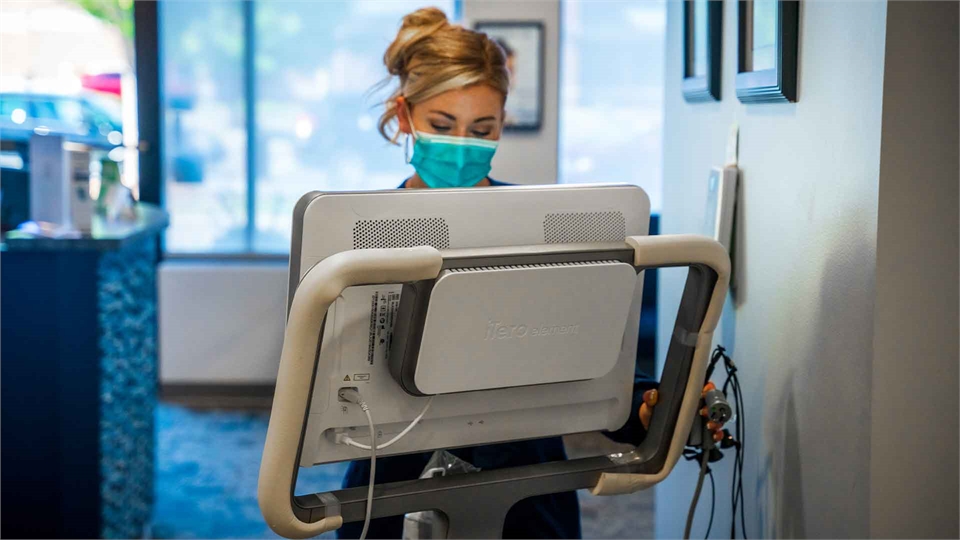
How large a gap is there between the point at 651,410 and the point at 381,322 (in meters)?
0.43

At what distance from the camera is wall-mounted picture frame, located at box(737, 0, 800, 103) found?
5.00ft

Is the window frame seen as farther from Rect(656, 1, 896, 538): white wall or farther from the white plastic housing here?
the white plastic housing

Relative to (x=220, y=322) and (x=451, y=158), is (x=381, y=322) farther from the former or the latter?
(x=220, y=322)

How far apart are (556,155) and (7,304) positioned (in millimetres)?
2972

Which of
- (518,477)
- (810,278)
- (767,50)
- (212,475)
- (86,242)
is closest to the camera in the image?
(518,477)

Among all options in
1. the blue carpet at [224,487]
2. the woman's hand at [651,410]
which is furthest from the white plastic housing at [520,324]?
the blue carpet at [224,487]

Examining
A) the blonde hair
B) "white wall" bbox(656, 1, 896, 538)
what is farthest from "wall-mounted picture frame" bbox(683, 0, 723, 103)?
the blonde hair

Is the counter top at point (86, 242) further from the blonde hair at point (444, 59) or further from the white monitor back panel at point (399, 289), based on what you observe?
the white monitor back panel at point (399, 289)

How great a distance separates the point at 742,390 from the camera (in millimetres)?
1870

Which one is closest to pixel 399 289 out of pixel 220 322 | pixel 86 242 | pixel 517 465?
pixel 517 465

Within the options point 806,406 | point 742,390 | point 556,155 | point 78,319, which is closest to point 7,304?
point 78,319

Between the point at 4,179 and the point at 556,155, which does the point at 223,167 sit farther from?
the point at 4,179

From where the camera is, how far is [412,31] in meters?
1.76

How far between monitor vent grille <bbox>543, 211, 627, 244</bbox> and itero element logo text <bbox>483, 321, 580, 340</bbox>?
0.11 metres
